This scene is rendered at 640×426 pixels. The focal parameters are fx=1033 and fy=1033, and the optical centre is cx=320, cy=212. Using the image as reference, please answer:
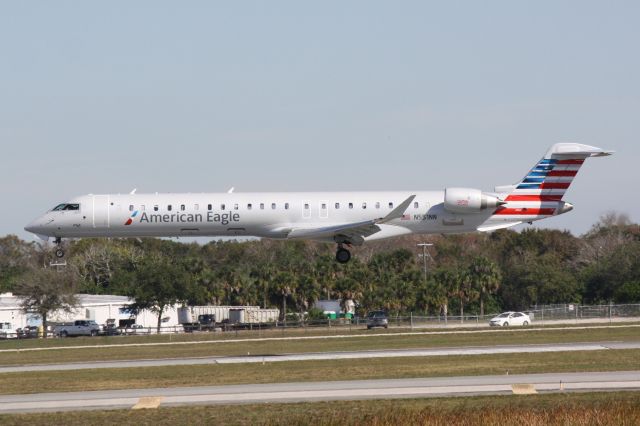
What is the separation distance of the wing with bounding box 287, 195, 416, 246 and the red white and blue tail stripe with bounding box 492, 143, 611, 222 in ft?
16.3

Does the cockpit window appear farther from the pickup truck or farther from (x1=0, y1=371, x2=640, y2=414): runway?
the pickup truck

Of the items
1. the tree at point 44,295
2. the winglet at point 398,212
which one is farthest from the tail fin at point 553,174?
the tree at point 44,295

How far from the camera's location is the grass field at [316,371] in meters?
28.8

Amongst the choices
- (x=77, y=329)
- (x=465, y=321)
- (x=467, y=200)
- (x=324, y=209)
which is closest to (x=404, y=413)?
(x=467, y=200)

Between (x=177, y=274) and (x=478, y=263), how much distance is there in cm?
2488

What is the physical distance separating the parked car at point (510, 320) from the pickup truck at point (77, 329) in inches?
1109

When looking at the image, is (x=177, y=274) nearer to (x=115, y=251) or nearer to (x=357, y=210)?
(x=115, y=251)

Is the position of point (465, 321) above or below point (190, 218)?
below

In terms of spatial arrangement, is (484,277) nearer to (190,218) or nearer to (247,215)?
(247,215)

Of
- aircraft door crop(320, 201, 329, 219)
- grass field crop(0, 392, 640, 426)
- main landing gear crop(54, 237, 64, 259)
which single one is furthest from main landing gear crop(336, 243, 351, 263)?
grass field crop(0, 392, 640, 426)

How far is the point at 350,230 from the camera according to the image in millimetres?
44562

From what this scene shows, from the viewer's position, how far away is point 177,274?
8294 centimetres

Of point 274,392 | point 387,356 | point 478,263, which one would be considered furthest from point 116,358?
point 478,263

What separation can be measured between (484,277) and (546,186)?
39.2 m
